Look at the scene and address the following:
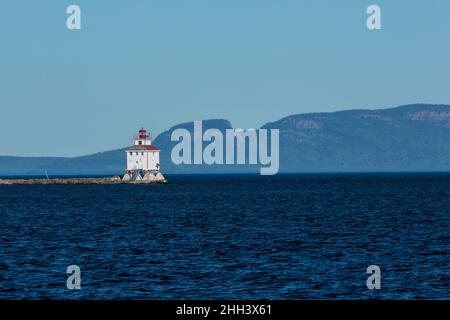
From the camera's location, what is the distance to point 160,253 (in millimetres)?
49156

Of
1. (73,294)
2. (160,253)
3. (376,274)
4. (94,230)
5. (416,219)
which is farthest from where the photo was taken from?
(416,219)

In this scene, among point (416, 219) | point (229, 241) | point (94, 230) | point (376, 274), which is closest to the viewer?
point (376, 274)

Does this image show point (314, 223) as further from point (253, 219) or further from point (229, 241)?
point (229, 241)

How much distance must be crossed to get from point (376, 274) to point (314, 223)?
39379mm

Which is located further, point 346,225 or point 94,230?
point 346,225

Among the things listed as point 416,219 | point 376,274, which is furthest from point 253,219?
point 376,274

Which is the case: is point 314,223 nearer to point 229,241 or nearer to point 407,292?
point 229,241

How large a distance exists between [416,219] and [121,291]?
5147cm

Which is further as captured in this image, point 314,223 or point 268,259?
point 314,223

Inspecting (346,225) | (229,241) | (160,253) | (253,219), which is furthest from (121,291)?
(253,219)
